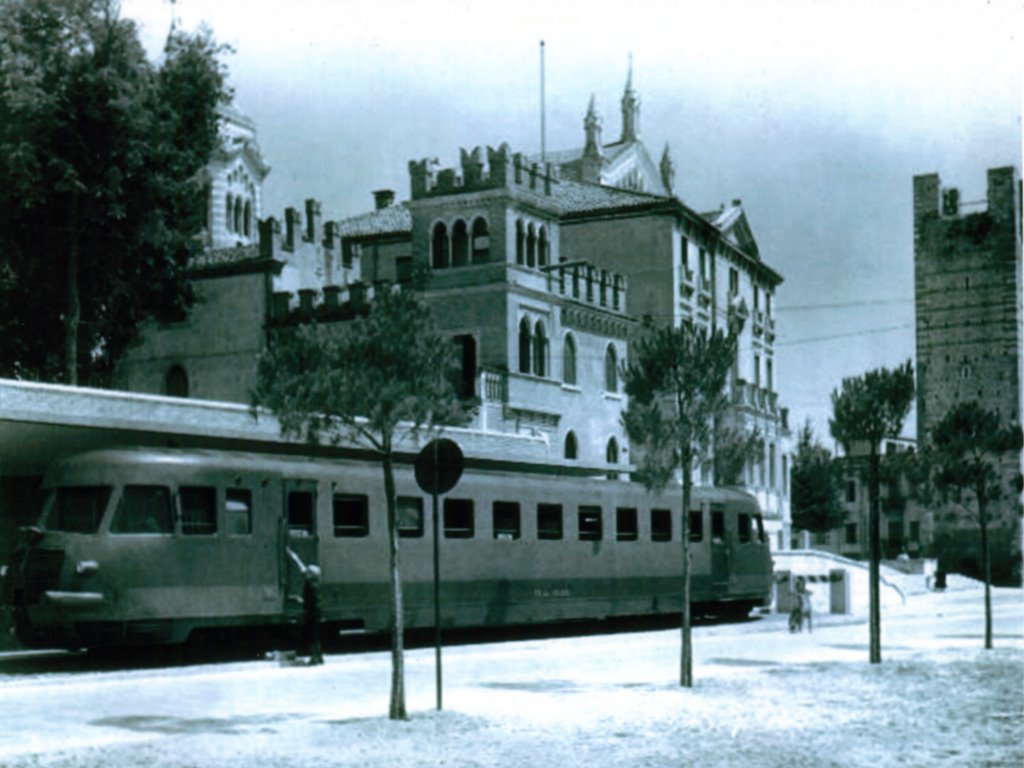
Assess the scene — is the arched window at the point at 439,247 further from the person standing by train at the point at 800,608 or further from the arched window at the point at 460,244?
the person standing by train at the point at 800,608

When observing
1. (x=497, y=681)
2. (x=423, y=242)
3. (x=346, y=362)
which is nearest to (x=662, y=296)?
(x=423, y=242)

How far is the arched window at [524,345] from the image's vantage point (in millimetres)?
45469

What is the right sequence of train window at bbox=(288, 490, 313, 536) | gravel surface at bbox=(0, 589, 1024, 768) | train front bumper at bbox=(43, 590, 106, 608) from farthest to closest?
train window at bbox=(288, 490, 313, 536)
train front bumper at bbox=(43, 590, 106, 608)
gravel surface at bbox=(0, 589, 1024, 768)

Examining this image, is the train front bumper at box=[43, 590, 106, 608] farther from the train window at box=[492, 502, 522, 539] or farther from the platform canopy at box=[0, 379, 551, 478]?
the train window at box=[492, 502, 522, 539]

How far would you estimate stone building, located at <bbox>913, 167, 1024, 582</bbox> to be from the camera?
79188 millimetres

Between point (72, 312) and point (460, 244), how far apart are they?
44.3 ft

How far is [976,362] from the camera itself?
8088cm

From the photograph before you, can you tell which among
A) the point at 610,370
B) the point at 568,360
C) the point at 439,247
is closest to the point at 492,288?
the point at 439,247

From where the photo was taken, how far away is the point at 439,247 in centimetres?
4691

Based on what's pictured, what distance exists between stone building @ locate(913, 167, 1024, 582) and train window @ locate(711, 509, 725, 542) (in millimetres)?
46213

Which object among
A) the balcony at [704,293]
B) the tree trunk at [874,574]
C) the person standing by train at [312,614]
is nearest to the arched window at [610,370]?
the balcony at [704,293]

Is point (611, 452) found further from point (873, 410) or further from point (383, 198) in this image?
point (873, 410)

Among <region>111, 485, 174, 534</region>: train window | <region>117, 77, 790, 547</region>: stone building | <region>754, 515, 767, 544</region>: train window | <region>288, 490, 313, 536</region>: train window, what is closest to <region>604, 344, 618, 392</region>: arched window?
<region>117, 77, 790, 547</region>: stone building

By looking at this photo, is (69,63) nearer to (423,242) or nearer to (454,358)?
(423,242)
